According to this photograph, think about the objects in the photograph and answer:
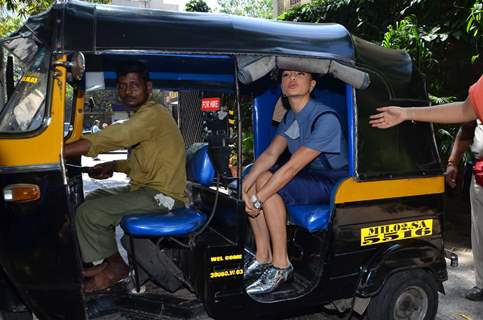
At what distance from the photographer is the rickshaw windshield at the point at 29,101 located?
8.01 ft

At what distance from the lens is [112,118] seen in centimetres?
340

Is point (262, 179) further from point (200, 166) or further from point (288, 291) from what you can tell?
point (288, 291)

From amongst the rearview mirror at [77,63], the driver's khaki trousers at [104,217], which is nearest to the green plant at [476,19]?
the driver's khaki trousers at [104,217]

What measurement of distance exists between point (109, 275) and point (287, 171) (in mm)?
1453

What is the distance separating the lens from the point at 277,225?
316 cm

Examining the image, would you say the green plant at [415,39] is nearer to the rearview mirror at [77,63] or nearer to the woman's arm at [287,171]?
the woman's arm at [287,171]

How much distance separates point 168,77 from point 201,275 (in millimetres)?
1845

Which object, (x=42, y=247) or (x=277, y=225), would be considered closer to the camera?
(x=42, y=247)

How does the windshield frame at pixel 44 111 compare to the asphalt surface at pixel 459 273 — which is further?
the asphalt surface at pixel 459 273

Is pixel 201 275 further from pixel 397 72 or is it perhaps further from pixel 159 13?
pixel 397 72

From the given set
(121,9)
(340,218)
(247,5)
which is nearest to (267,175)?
(340,218)

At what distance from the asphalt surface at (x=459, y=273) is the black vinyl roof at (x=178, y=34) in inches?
53.9

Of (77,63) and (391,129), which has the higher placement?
(77,63)

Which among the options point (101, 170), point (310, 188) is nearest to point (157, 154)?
point (101, 170)
